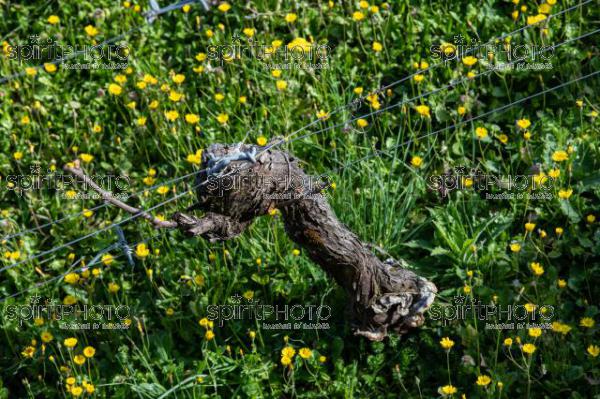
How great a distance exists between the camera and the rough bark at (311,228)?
267 centimetres

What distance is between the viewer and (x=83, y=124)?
424cm

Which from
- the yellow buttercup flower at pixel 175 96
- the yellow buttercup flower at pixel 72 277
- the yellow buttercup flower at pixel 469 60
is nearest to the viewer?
the yellow buttercup flower at pixel 72 277

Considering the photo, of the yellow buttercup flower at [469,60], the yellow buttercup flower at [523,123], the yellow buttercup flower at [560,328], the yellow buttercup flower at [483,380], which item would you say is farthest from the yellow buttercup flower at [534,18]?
the yellow buttercup flower at [483,380]

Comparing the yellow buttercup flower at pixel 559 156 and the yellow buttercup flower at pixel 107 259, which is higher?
the yellow buttercup flower at pixel 559 156

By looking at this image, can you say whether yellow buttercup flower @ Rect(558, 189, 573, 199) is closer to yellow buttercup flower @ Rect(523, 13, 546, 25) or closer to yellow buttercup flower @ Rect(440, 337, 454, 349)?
yellow buttercup flower @ Rect(440, 337, 454, 349)

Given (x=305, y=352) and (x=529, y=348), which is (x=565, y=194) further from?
(x=305, y=352)

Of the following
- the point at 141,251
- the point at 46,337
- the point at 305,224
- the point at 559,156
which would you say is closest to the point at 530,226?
the point at 559,156

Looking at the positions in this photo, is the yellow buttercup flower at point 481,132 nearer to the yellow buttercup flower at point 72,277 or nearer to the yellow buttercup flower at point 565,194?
the yellow buttercup flower at point 565,194

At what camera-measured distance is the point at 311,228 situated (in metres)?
2.99

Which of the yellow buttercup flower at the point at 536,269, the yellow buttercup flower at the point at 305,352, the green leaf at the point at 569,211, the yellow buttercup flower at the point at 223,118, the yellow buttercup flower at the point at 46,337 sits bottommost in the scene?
the yellow buttercup flower at the point at 305,352

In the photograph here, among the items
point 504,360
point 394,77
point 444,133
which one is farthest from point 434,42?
point 504,360

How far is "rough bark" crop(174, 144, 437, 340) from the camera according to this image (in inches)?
105

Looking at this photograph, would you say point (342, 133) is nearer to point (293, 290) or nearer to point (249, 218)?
point (293, 290)

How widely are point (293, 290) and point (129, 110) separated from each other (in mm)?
1399
